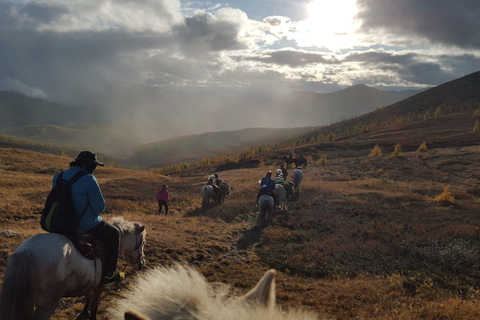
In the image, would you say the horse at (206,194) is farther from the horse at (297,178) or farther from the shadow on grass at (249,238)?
the horse at (297,178)

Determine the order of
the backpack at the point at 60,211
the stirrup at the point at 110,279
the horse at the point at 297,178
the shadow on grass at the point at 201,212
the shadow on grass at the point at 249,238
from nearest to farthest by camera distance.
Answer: the backpack at the point at 60,211 < the stirrup at the point at 110,279 < the shadow on grass at the point at 249,238 < the shadow on grass at the point at 201,212 < the horse at the point at 297,178

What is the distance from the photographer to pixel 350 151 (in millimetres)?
49969

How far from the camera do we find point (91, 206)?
488 centimetres

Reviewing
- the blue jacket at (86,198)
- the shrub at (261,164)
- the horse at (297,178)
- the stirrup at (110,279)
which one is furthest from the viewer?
the shrub at (261,164)

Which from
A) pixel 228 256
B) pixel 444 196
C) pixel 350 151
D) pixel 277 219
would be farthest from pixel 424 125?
pixel 228 256

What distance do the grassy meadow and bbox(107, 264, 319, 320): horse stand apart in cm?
379

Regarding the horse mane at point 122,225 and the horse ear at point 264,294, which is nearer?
the horse ear at point 264,294

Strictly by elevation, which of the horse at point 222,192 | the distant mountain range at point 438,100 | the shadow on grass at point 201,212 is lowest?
the shadow on grass at point 201,212

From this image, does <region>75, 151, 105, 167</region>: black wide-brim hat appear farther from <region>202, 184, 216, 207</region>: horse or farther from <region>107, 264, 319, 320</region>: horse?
<region>202, 184, 216, 207</region>: horse

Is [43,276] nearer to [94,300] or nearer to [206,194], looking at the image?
[94,300]

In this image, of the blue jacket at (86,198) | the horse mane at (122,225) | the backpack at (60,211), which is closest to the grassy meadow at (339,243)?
the horse mane at (122,225)

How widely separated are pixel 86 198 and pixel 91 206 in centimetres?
17

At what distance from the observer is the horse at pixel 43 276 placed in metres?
3.80

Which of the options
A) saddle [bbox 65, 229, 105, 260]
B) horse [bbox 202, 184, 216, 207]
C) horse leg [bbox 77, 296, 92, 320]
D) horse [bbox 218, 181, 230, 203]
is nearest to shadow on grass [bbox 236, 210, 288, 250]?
horse [bbox 202, 184, 216, 207]
